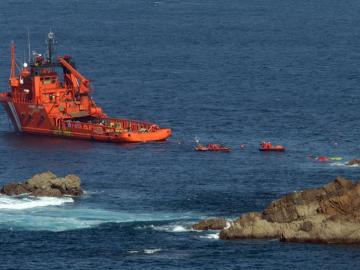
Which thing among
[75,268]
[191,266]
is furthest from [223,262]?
[75,268]

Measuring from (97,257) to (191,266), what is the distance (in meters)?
12.2

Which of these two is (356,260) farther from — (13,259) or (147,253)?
(13,259)

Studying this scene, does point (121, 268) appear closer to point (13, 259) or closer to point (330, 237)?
point (13, 259)

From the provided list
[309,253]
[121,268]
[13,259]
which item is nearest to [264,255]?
[309,253]

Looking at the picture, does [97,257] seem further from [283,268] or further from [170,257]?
[283,268]

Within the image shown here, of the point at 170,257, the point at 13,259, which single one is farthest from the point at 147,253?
the point at 13,259

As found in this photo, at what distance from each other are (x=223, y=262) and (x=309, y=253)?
10751mm

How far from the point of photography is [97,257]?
640 feet

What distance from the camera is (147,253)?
7726 inches

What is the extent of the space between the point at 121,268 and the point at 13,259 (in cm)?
1399

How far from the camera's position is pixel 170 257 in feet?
637

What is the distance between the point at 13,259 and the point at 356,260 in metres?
40.2

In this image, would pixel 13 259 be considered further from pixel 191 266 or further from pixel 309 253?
pixel 309 253

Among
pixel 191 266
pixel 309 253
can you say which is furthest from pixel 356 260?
pixel 191 266
